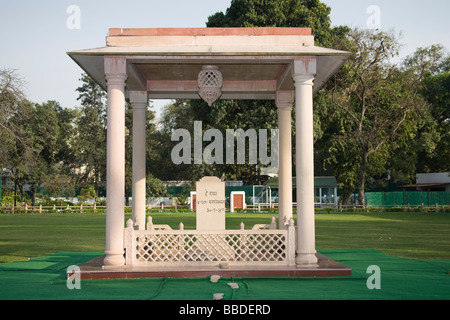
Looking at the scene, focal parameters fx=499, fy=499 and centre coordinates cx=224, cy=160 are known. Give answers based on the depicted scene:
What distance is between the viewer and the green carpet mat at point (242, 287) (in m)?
8.75

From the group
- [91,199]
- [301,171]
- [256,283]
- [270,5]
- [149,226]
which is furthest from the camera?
[91,199]

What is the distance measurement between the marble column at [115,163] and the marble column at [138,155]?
2956 mm

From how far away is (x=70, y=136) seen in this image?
70188 millimetres

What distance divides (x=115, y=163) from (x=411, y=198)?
1916 inches

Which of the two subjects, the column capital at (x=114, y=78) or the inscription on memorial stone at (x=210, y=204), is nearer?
the column capital at (x=114, y=78)

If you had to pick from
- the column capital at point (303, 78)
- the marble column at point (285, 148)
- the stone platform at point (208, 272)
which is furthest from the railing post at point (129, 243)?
the marble column at point (285, 148)

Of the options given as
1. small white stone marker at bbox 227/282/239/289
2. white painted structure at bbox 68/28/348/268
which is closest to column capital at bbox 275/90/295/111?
white painted structure at bbox 68/28/348/268

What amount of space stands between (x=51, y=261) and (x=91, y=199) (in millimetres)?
49236

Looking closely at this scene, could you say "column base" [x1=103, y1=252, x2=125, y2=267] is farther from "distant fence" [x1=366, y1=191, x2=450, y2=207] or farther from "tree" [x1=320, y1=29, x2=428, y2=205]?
"distant fence" [x1=366, y1=191, x2=450, y2=207]

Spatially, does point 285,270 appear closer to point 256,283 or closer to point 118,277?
point 256,283

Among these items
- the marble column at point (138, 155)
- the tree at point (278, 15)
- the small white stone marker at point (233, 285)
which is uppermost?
the tree at point (278, 15)

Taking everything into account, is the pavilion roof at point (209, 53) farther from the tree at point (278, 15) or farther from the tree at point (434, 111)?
the tree at point (434, 111)

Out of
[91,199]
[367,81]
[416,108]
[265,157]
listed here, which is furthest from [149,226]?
[91,199]

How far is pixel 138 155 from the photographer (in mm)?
14727
